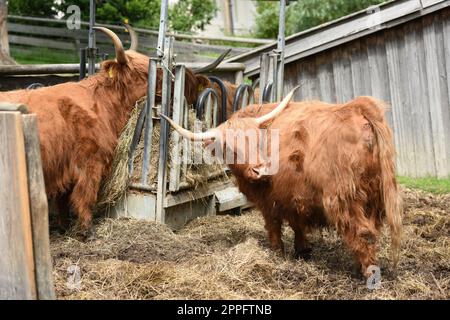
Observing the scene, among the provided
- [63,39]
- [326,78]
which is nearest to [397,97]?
[326,78]

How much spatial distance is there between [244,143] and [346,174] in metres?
1.08

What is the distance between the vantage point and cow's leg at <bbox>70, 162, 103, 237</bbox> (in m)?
5.70

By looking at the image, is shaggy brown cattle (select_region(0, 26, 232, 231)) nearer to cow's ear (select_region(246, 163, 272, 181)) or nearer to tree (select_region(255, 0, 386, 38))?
cow's ear (select_region(246, 163, 272, 181))

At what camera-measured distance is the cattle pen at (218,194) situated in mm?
3238

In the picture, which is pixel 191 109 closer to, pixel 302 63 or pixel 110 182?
pixel 110 182

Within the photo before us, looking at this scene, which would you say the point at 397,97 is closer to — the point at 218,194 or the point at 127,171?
the point at 218,194

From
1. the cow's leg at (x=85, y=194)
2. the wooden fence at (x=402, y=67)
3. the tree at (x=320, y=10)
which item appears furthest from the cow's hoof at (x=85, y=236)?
the tree at (x=320, y=10)

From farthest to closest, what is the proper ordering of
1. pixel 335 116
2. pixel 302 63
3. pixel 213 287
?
pixel 302 63 < pixel 335 116 < pixel 213 287

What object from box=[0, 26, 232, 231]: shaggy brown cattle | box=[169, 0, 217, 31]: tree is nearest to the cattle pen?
box=[0, 26, 232, 231]: shaggy brown cattle

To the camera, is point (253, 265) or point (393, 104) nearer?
point (253, 265)
